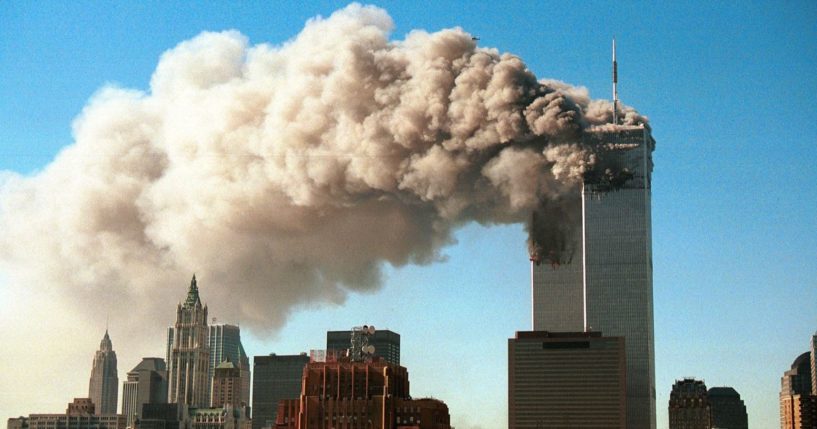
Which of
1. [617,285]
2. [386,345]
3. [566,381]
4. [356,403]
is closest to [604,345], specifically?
[566,381]

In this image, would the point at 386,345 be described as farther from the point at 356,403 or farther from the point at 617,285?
the point at 356,403

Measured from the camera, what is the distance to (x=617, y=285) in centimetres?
15662

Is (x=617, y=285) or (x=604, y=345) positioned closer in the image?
(x=604, y=345)

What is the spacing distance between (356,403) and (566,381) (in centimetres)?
8560

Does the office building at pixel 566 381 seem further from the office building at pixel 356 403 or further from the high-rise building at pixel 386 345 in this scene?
the office building at pixel 356 403

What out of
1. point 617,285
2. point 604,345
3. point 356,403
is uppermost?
point 617,285

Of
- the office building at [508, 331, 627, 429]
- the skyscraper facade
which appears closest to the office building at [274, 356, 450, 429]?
the skyscraper facade

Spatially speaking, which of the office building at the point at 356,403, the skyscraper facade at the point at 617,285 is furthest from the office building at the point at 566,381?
the office building at the point at 356,403

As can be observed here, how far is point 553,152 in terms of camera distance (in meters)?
97.4

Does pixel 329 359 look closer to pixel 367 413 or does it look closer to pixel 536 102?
pixel 367 413

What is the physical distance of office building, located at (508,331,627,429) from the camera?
15500 cm

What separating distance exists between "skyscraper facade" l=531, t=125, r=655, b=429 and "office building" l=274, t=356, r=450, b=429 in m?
66.9

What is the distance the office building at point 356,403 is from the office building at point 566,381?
264ft

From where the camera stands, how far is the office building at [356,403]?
7438 cm
